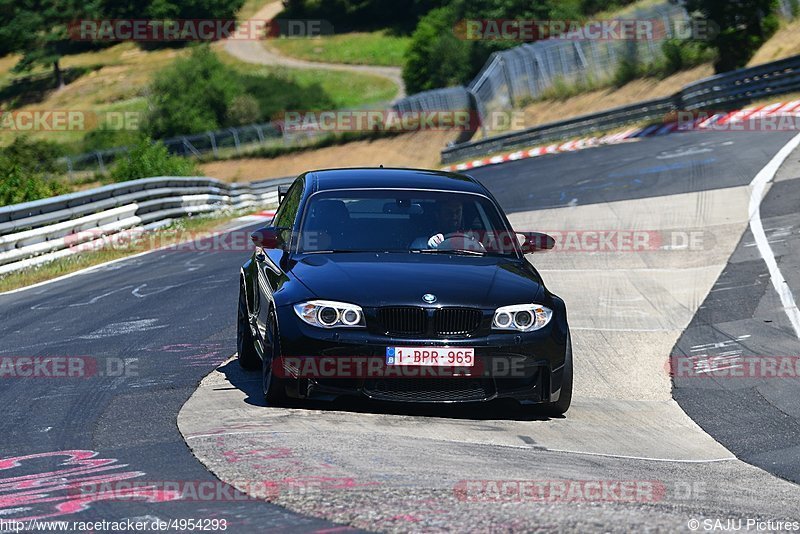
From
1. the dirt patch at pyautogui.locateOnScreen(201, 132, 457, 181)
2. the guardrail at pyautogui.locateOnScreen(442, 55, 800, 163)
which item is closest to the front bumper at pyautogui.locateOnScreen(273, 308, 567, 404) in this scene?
the guardrail at pyautogui.locateOnScreen(442, 55, 800, 163)

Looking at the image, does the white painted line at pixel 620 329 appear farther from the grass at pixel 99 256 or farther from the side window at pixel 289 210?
the grass at pixel 99 256

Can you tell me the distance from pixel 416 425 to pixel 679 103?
2888 cm

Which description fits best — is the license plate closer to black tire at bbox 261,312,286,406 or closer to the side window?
black tire at bbox 261,312,286,406

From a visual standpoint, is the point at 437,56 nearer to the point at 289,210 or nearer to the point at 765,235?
the point at 765,235

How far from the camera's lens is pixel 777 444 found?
7555mm

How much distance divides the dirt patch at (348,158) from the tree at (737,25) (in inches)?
649

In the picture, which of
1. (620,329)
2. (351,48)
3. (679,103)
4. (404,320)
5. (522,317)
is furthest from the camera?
(351,48)

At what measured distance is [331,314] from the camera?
739 cm

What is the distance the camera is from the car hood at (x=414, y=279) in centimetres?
745

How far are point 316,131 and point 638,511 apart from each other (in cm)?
5938

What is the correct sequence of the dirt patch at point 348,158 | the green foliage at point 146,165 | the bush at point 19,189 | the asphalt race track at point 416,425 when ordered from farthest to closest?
1. the dirt patch at point 348,158
2. the green foliage at point 146,165
3. the bush at point 19,189
4. the asphalt race track at point 416,425

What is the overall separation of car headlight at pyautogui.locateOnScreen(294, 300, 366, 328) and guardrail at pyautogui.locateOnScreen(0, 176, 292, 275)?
10189 millimetres

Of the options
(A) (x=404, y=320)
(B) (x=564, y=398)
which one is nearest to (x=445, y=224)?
(A) (x=404, y=320)

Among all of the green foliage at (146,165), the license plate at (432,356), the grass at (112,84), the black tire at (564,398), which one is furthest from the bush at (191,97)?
the license plate at (432,356)
